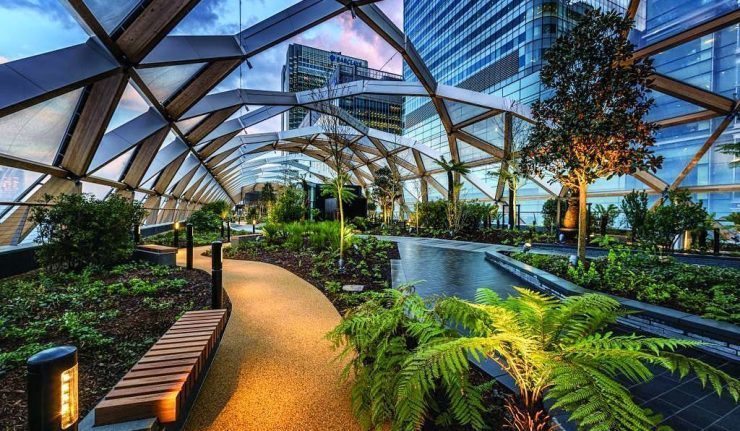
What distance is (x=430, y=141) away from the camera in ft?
87.7

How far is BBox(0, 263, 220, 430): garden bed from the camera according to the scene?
8.53 ft

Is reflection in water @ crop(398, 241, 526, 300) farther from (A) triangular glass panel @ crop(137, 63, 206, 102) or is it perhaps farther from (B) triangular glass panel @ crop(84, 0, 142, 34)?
(A) triangular glass panel @ crop(137, 63, 206, 102)

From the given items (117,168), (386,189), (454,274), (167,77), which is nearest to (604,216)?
(454,274)

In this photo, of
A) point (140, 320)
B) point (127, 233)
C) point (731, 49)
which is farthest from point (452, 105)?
point (140, 320)

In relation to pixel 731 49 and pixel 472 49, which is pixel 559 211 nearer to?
pixel 731 49

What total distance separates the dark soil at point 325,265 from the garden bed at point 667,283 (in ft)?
12.2

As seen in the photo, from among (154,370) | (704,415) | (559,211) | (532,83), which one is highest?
(532,83)

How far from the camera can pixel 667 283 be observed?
4.81 metres

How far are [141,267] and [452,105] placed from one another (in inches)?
704

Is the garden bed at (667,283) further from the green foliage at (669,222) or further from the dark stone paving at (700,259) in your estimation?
the dark stone paving at (700,259)

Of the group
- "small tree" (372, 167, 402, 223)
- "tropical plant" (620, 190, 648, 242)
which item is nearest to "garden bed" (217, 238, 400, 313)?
"tropical plant" (620, 190, 648, 242)

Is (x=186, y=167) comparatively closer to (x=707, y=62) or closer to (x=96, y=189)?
(x=96, y=189)

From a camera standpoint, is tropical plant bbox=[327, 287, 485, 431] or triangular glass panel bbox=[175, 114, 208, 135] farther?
triangular glass panel bbox=[175, 114, 208, 135]

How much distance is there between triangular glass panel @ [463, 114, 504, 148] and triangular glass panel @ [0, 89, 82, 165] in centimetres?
1831
